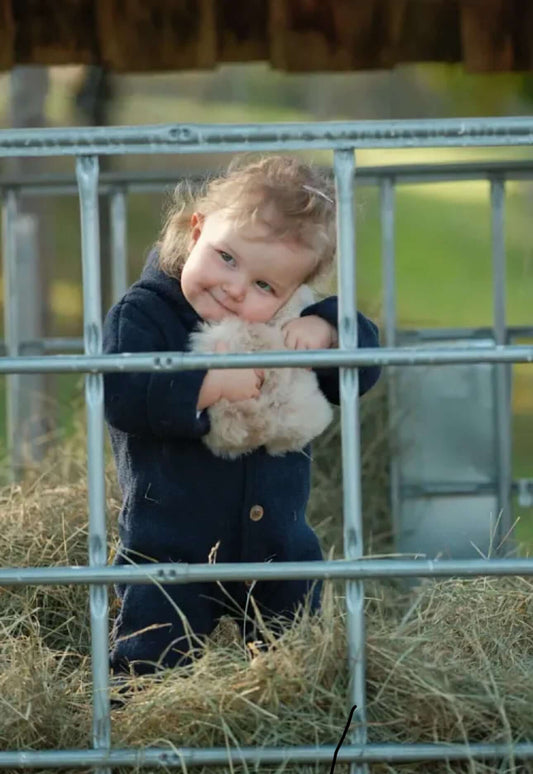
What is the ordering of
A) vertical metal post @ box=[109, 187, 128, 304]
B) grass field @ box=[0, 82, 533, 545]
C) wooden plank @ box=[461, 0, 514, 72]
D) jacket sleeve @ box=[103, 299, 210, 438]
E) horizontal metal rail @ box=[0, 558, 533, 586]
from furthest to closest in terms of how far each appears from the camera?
grass field @ box=[0, 82, 533, 545], wooden plank @ box=[461, 0, 514, 72], vertical metal post @ box=[109, 187, 128, 304], jacket sleeve @ box=[103, 299, 210, 438], horizontal metal rail @ box=[0, 558, 533, 586]

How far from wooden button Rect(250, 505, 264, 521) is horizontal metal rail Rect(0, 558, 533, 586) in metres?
0.46

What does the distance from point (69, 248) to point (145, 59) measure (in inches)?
33.4

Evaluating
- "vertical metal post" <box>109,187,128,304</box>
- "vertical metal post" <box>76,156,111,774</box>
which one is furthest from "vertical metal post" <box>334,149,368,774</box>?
"vertical metal post" <box>109,187,128,304</box>

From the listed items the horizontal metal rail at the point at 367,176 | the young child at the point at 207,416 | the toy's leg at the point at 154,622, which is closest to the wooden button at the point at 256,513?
the young child at the point at 207,416

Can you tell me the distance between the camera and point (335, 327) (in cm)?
239

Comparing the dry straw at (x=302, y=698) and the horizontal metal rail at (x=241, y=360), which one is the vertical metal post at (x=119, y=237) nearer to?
the dry straw at (x=302, y=698)

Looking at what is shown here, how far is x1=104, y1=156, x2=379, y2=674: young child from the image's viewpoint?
238 cm

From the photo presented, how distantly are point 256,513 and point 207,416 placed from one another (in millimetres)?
206

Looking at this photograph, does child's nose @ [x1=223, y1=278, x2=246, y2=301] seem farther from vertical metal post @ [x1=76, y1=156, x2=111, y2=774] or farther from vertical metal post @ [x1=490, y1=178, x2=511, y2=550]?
vertical metal post @ [x1=490, y1=178, x2=511, y2=550]

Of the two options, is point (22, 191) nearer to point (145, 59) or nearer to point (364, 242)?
point (145, 59)

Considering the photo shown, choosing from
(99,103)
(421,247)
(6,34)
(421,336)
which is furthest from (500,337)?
(6,34)

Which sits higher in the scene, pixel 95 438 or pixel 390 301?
pixel 390 301

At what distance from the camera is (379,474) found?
15.4 ft

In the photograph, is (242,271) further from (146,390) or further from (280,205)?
(146,390)
